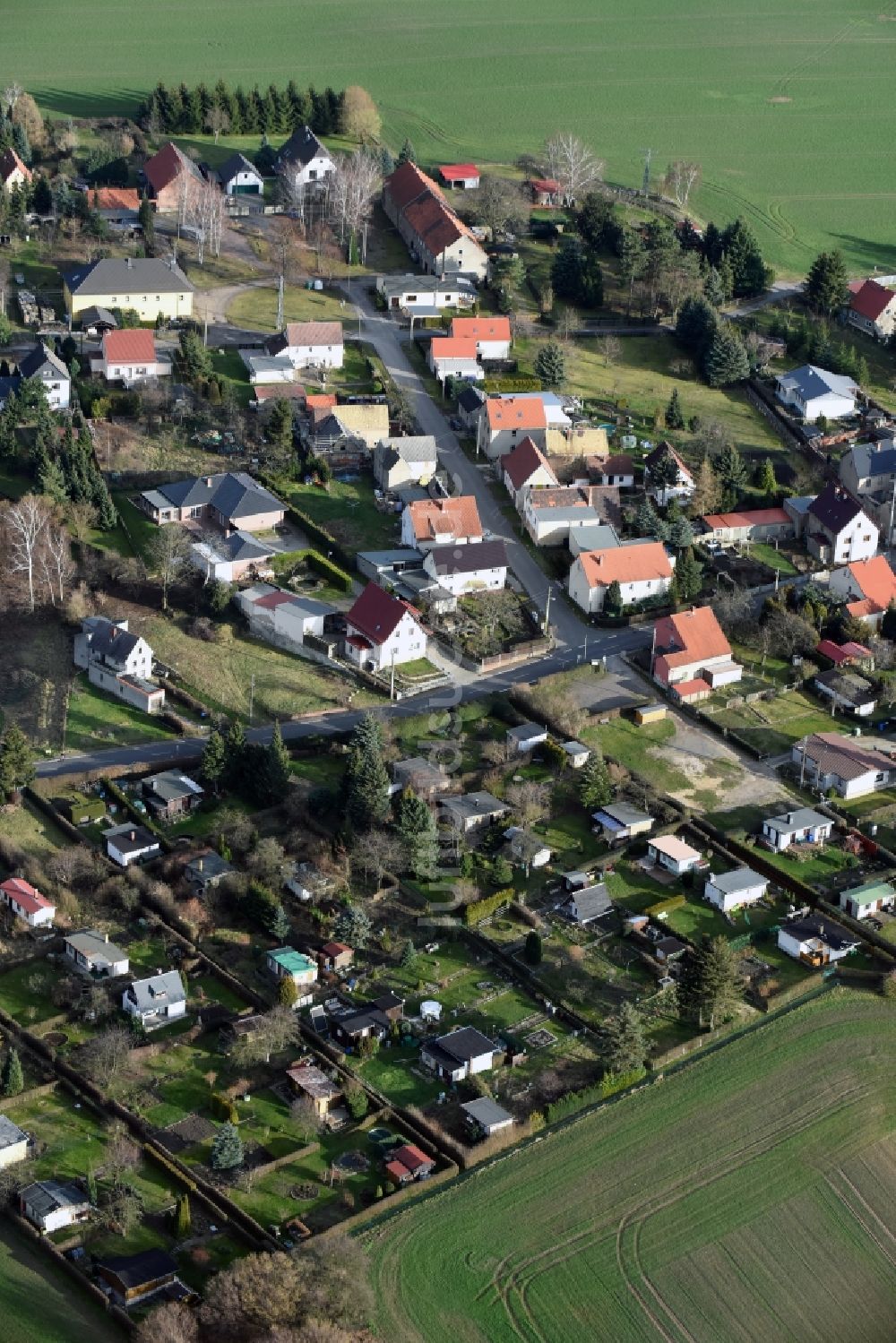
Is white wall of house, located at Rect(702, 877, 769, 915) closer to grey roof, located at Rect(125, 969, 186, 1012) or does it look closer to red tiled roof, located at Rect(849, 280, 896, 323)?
grey roof, located at Rect(125, 969, 186, 1012)

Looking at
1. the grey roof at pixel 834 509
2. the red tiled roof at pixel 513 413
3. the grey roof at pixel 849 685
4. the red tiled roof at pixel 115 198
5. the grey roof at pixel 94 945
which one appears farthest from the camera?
the red tiled roof at pixel 115 198

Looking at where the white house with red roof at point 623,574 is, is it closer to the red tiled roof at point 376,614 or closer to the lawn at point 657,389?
the red tiled roof at point 376,614

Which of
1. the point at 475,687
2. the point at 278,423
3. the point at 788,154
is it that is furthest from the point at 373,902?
the point at 788,154

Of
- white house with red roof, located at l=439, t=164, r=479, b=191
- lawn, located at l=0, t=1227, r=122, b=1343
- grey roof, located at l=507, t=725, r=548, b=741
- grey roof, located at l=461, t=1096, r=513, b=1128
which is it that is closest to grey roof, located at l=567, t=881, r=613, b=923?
grey roof, located at l=507, t=725, r=548, b=741

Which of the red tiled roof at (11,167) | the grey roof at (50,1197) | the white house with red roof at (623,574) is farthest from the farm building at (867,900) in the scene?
the red tiled roof at (11,167)

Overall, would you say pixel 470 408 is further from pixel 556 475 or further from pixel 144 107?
pixel 144 107

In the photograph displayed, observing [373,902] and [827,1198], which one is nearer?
[827,1198]
